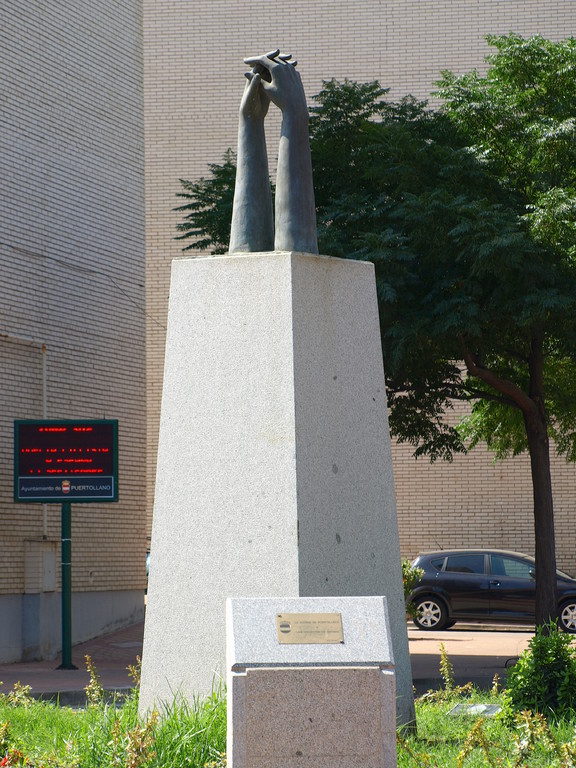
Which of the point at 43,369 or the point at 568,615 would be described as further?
the point at 568,615

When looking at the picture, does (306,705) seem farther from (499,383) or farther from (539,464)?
(539,464)

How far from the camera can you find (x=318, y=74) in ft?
95.7

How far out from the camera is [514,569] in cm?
2273

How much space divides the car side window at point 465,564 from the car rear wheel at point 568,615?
1.58 meters

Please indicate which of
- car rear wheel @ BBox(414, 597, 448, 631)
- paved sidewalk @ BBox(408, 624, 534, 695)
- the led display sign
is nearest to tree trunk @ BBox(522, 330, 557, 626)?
paved sidewalk @ BBox(408, 624, 534, 695)

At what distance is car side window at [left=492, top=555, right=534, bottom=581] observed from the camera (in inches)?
892

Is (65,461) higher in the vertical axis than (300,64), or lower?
lower

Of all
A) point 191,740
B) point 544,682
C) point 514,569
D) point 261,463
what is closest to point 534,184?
point 514,569

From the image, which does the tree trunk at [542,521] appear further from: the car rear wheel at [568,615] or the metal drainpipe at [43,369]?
the metal drainpipe at [43,369]

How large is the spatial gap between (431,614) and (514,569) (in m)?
1.74

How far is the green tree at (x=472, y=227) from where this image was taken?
50.0ft

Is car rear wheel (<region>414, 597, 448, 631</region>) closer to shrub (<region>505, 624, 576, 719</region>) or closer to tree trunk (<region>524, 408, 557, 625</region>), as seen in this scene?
tree trunk (<region>524, 408, 557, 625</region>)

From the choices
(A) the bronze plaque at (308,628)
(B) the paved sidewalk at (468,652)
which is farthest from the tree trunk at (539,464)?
(A) the bronze plaque at (308,628)

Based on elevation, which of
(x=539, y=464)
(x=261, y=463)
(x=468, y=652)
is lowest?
(x=468, y=652)
